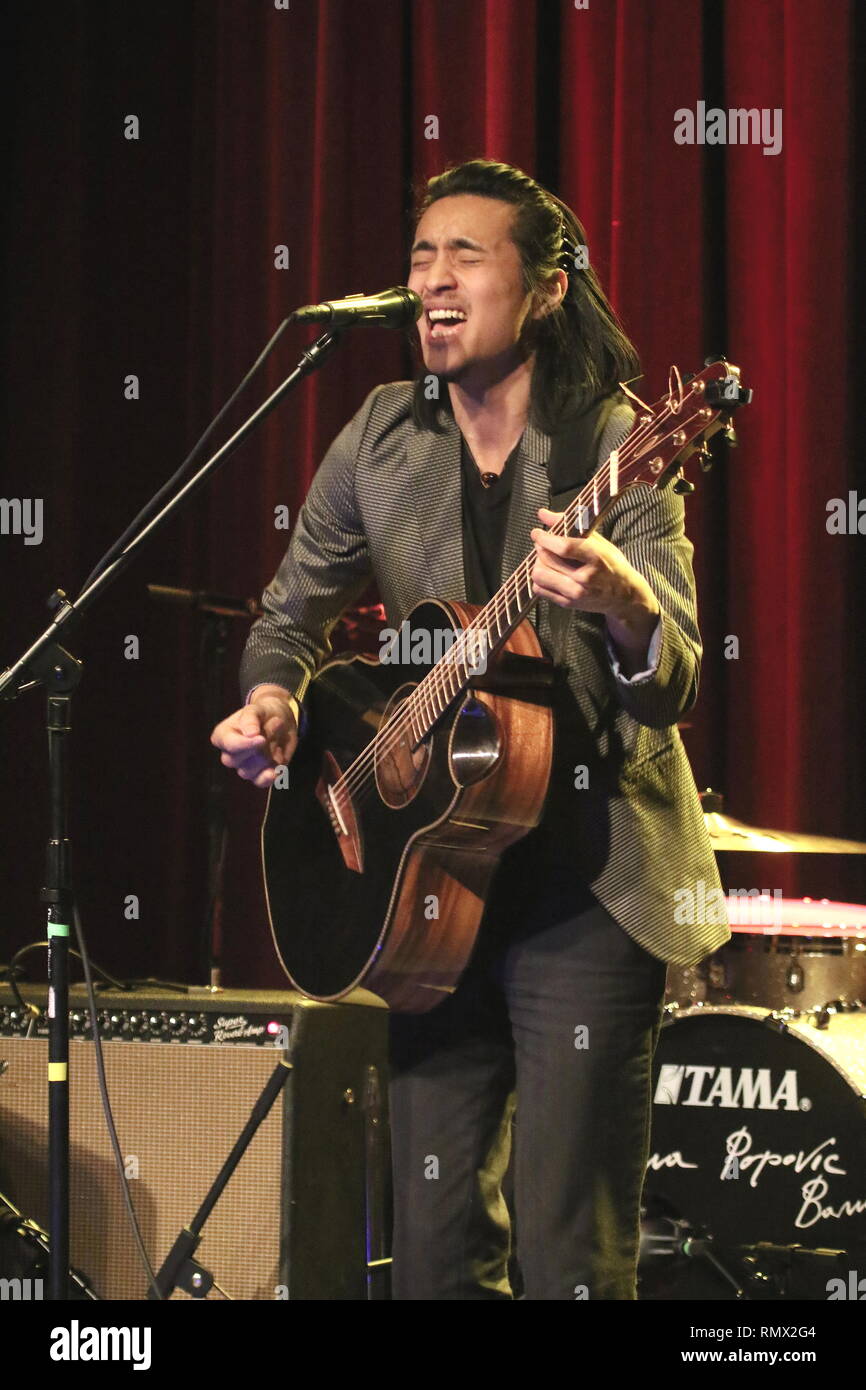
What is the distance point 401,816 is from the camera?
2.20m

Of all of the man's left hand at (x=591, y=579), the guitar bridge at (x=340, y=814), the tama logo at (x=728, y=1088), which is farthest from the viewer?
the tama logo at (x=728, y=1088)

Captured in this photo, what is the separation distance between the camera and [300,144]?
4.25 meters

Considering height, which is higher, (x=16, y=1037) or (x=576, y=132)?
(x=576, y=132)

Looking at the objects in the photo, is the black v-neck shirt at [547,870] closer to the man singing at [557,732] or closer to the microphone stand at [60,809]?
the man singing at [557,732]

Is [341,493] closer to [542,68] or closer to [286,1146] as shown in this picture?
[286,1146]

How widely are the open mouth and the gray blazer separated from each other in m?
0.14

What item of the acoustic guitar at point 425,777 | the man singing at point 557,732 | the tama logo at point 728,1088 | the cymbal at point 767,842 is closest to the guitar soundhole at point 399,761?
the acoustic guitar at point 425,777

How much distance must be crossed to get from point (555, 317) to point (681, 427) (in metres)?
0.47

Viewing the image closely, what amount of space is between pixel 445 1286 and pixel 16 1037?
1523 millimetres

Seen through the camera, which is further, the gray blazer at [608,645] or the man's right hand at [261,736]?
the man's right hand at [261,736]

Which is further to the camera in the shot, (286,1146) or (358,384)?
(358,384)

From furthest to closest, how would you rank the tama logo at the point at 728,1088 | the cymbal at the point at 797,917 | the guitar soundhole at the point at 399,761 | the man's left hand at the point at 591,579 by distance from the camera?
the tama logo at the point at 728,1088 → the cymbal at the point at 797,917 → the guitar soundhole at the point at 399,761 → the man's left hand at the point at 591,579

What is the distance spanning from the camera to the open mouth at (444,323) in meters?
2.20

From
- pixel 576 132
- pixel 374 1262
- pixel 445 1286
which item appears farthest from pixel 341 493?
pixel 576 132
